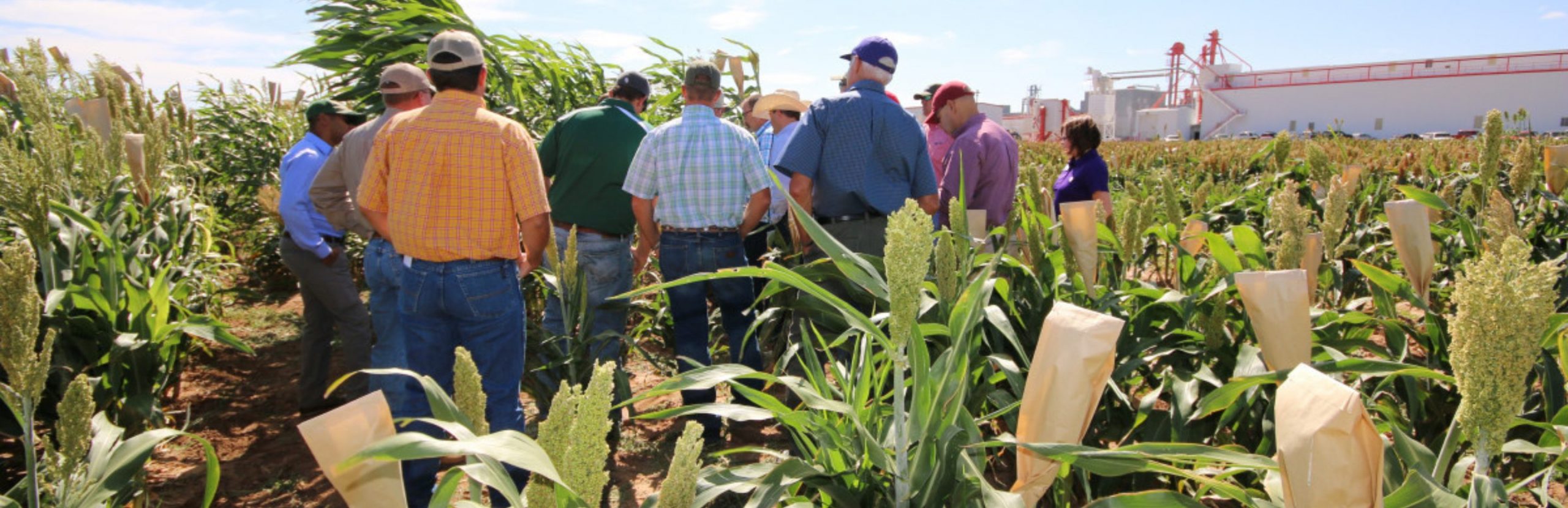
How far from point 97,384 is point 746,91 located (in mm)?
4746

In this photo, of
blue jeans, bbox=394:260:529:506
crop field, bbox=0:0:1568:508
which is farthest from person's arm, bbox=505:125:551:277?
crop field, bbox=0:0:1568:508

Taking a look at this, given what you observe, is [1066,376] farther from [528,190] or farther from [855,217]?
[855,217]

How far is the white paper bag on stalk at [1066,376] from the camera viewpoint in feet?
3.65

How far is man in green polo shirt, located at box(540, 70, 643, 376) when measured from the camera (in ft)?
13.2

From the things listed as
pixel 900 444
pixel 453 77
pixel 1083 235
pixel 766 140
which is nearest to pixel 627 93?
pixel 766 140

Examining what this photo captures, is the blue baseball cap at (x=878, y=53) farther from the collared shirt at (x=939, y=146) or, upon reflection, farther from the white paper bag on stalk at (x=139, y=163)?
the white paper bag on stalk at (x=139, y=163)

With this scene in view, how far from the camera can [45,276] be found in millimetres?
2670

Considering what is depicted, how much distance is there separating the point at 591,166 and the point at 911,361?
281cm

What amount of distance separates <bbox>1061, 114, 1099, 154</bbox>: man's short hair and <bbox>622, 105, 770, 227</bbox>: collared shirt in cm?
209

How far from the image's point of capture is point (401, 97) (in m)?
3.39

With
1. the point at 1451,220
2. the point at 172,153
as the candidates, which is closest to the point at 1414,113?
the point at 1451,220

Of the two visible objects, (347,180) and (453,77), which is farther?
(347,180)

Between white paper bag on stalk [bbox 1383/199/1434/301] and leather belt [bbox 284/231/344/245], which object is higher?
white paper bag on stalk [bbox 1383/199/1434/301]

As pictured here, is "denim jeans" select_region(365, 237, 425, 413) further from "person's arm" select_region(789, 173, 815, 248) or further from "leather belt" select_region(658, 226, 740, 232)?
"person's arm" select_region(789, 173, 815, 248)
